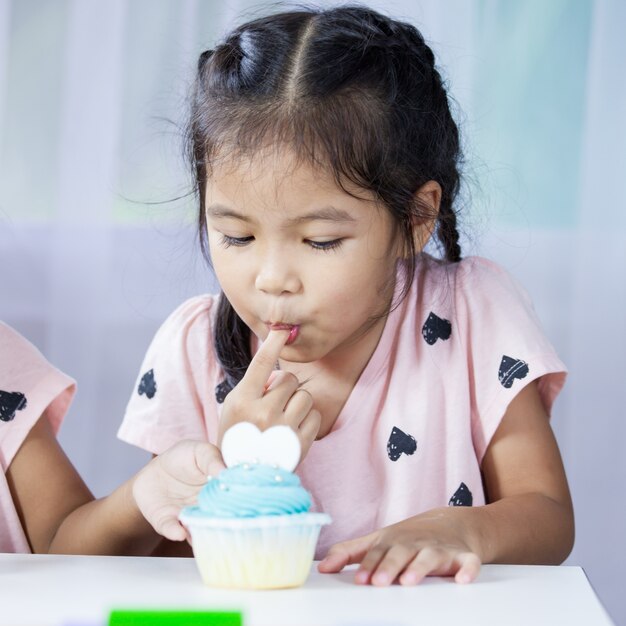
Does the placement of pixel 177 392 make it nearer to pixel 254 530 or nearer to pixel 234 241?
pixel 234 241

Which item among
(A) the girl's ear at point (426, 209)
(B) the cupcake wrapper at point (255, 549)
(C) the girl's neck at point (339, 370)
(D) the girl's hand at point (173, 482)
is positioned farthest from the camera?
(C) the girl's neck at point (339, 370)

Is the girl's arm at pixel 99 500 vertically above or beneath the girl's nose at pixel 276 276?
beneath

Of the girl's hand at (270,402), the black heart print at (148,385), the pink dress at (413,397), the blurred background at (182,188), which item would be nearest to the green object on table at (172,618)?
the girl's hand at (270,402)

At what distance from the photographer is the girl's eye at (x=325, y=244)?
114 centimetres

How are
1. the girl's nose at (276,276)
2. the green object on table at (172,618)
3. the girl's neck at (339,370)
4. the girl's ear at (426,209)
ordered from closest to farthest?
the green object on table at (172,618) → the girl's nose at (276,276) → the girl's ear at (426,209) → the girl's neck at (339,370)

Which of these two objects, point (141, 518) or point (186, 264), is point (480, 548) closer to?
point (141, 518)

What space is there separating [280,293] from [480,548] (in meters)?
0.33

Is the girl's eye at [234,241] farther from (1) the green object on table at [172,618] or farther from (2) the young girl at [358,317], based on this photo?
(1) the green object on table at [172,618]

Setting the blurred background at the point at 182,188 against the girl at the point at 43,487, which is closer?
the girl at the point at 43,487

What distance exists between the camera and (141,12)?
2.16 m

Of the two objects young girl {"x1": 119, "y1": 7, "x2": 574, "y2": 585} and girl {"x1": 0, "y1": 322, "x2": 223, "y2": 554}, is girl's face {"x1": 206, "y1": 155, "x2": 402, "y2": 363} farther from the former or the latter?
girl {"x1": 0, "y1": 322, "x2": 223, "y2": 554}

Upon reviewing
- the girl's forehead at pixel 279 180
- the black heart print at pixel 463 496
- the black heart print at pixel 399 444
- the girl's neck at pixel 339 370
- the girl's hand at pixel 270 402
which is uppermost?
the girl's forehead at pixel 279 180

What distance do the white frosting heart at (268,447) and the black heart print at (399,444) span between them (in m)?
0.51

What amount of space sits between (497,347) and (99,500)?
1.72ft
